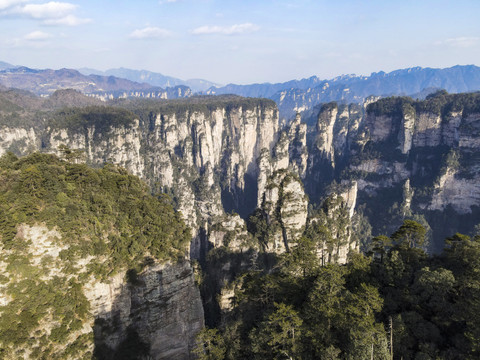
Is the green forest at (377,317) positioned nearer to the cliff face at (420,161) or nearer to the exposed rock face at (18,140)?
the cliff face at (420,161)

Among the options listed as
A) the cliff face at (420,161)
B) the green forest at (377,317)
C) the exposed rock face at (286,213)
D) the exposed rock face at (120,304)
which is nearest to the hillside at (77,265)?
the exposed rock face at (120,304)

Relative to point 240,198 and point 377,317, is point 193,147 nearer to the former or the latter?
point 240,198

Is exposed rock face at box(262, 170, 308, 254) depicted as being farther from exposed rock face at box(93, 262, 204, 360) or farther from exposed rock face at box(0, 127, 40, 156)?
exposed rock face at box(0, 127, 40, 156)

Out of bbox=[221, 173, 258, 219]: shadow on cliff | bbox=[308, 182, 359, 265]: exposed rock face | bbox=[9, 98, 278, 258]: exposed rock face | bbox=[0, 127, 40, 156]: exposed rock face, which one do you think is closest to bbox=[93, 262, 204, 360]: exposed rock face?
bbox=[308, 182, 359, 265]: exposed rock face

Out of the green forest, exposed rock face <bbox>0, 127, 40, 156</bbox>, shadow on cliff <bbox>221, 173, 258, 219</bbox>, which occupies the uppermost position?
exposed rock face <bbox>0, 127, 40, 156</bbox>

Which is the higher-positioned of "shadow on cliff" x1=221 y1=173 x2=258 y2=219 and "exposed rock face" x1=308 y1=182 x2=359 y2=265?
"exposed rock face" x1=308 y1=182 x2=359 y2=265

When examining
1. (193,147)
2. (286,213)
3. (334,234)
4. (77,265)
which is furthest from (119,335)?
(193,147)

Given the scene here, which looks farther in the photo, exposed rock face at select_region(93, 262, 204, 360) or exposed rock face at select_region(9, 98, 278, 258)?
exposed rock face at select_region(9, 98, 278, 258)

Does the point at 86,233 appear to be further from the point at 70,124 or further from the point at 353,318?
the point at 70,124
